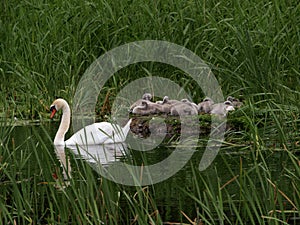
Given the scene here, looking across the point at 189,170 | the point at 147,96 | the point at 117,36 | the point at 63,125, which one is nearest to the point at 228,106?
the point at 147,96

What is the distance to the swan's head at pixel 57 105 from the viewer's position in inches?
365

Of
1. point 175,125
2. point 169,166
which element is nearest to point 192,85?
point 175,125

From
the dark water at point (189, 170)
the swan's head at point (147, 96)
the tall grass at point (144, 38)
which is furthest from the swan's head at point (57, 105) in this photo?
the swan's head at point (147, 96)

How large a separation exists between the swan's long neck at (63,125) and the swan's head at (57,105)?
0.02 metres

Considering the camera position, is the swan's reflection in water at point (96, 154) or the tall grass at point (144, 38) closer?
the swan's reflection in water at point (96, 154)

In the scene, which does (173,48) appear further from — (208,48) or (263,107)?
(263,107)

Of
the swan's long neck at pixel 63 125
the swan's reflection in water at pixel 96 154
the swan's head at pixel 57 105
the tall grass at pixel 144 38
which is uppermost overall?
the tall grass at pixel 144 38

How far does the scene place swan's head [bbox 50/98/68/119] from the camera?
927 cm

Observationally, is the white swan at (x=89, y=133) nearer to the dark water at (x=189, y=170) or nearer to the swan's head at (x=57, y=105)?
the swan's head at (x=57, y=105)

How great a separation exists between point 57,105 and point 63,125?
325 millimetres

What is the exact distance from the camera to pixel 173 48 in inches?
397

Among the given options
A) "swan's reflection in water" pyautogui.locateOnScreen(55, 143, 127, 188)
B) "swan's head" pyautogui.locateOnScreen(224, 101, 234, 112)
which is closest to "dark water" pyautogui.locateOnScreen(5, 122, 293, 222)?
"swan's reflection in water" pyautogui.locateOnScreen(55, 143, 127, 188)

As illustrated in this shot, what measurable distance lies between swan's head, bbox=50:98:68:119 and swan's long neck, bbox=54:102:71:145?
0.02 meters

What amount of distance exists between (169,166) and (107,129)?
1.85 m
